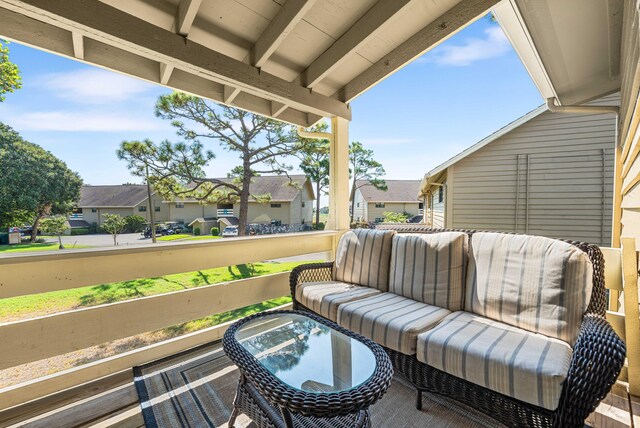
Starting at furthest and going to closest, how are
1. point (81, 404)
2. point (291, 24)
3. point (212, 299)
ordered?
point (212, 299)
point (291, 24)
point (81, 404)

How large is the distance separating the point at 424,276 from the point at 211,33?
251 centimetres

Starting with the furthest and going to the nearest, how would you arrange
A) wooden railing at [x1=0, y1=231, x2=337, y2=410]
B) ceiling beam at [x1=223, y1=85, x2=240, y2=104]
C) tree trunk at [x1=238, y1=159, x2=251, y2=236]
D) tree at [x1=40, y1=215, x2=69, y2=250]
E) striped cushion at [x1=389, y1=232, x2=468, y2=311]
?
tree trunk at [x1=238, y1=159, x2=251, y2=236]
ceiling beam at [x1=223, y1=85, x2=240, y2=104]
striped cushion at [x1=389, y1=232, x2=468, y2=311]
tree at [x1=40, y1=215, x2=69, y2=250]
wooden railing at [x1=0, y1=231, x2=337, y2=410]

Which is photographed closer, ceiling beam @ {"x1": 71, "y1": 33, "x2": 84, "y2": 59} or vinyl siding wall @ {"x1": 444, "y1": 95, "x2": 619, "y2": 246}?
ceiling beam @ {"x1": 71, "y1": 33, "x2": 84, "y2": 59}

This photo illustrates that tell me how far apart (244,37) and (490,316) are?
109 inches

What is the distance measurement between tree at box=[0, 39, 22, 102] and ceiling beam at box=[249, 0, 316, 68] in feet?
6.30

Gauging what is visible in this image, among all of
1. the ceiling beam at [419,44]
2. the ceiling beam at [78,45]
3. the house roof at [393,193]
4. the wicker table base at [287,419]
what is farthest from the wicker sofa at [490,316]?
the house roof at [393,193]

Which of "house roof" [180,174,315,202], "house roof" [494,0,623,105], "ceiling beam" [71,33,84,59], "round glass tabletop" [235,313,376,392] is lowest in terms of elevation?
"round glass tabletop" [235,313,376,392]

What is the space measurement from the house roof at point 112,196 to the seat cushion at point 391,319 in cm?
211

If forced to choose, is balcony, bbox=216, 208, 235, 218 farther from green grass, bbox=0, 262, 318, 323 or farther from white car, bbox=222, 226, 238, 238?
green grass, bbox=0, 262, 318, 323

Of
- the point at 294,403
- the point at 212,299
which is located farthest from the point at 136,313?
the point at 294,403

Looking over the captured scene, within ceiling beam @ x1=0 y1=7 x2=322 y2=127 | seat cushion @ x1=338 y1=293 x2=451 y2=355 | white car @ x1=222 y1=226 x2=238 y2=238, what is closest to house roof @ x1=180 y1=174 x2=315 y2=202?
white car @ x1=222 y1=226 x2=238 y2=238

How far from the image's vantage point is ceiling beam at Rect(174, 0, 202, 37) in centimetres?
172

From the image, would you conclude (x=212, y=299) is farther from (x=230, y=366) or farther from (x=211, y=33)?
(x=211, y=33)

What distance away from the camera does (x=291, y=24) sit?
195 cm
